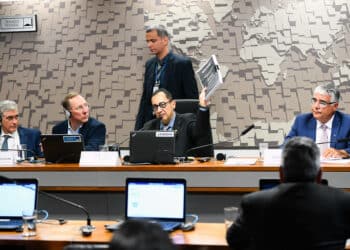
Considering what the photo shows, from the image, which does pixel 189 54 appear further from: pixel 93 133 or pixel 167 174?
pixel 167 174

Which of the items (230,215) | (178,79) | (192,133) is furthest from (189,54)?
(230,215)

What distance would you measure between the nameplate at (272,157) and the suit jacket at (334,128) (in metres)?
0.59

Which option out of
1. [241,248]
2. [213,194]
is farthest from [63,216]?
[241,248]

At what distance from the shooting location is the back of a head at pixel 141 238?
4.74 feet

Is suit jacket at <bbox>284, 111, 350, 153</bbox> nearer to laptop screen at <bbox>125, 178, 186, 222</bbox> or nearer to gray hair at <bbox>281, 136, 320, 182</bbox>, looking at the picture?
laptop screen at <bbox>125, 178, 186, 222</bbox>

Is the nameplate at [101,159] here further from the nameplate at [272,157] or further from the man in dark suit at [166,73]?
the man in dark suit at [166,73]

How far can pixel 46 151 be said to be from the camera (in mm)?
4664

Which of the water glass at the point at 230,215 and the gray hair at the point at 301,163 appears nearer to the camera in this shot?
the gray hair at the point at 301,163

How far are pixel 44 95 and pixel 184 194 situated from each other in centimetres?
401

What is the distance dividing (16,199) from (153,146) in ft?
3.76

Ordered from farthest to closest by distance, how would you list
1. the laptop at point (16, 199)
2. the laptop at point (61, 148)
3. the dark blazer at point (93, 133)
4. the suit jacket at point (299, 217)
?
1. the dark blazer at point (93, 133)
2. the laptop at point (61, 148)
3. the laptop at point (16, 199)
4. the suit jacket at point (299, 217)

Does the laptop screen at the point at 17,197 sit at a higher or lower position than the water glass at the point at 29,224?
higher

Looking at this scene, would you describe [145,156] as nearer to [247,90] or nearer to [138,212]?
[138,212]

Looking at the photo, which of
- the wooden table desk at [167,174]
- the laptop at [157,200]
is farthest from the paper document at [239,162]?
the laptop at [157,200]
